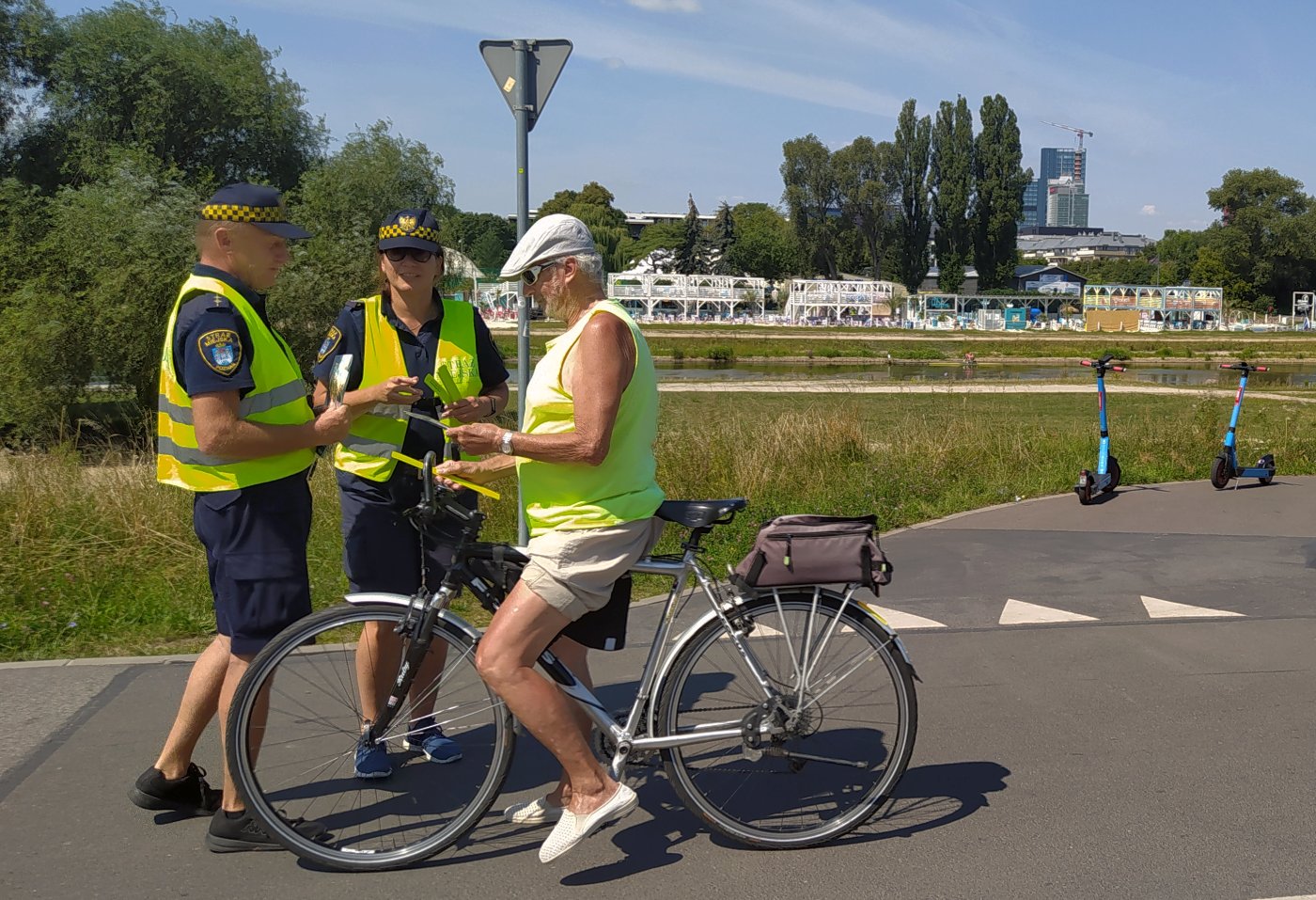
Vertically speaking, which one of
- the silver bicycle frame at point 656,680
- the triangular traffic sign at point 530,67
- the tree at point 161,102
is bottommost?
the silver bicycle frame at point 656,680

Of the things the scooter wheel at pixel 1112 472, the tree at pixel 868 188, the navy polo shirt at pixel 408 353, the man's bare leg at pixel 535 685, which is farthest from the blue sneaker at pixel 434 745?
the tree at pixel 868 188

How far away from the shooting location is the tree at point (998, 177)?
3718 inches

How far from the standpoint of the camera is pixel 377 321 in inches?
168

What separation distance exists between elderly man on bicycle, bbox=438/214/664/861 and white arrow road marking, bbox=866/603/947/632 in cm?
314

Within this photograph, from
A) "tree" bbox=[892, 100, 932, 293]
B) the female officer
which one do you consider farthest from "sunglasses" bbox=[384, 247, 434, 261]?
"tree" bbox=[892, 100, 932, 293]

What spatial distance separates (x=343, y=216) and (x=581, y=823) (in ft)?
66.1

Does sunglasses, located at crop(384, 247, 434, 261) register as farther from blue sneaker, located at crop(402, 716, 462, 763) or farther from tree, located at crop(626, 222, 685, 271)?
tree, located at crop(626, 222, 685, 271)

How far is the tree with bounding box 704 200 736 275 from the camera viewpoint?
407ft

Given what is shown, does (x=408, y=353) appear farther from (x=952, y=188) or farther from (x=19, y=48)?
(x=952, y=188)

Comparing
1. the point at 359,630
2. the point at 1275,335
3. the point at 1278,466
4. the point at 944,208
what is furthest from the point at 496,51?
the point at 944,208

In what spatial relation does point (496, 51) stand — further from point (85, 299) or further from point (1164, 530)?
point (85, 299)

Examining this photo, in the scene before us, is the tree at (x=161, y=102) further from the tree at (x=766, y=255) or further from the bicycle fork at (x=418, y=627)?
the tree at (x=766, y=255)

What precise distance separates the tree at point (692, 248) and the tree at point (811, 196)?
1039 cm

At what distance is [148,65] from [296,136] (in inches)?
120
